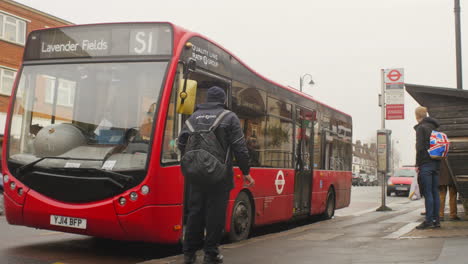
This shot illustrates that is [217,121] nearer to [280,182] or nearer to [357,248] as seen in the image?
[357,248]

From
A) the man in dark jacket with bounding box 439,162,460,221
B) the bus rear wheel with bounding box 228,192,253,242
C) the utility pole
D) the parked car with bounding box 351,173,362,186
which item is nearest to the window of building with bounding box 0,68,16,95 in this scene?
the utility pole

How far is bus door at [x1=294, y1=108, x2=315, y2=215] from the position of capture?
11.3m

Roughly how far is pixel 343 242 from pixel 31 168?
4.39m

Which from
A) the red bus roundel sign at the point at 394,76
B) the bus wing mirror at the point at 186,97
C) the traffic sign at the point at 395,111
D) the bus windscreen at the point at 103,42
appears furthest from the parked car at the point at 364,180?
the bus wing mirror at the point at 186,97

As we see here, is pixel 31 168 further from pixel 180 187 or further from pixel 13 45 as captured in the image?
pixel 13 45

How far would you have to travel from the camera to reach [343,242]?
25.4ft

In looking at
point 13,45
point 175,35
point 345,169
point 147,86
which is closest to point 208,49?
point 175,35

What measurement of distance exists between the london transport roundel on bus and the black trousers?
4.41m

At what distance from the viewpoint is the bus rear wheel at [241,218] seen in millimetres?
8430

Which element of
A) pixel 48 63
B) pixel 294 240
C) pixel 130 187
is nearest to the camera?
pixel 130 187

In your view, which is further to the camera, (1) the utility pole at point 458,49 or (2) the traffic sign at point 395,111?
(1) the utility pole at point 458,49

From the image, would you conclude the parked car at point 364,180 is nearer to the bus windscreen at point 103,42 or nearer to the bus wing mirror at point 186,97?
the bus windscreen at point 103,42

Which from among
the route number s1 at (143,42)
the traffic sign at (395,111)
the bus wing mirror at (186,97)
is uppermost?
the traffic sign at (395,111)

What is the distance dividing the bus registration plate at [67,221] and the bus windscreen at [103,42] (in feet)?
7.03
